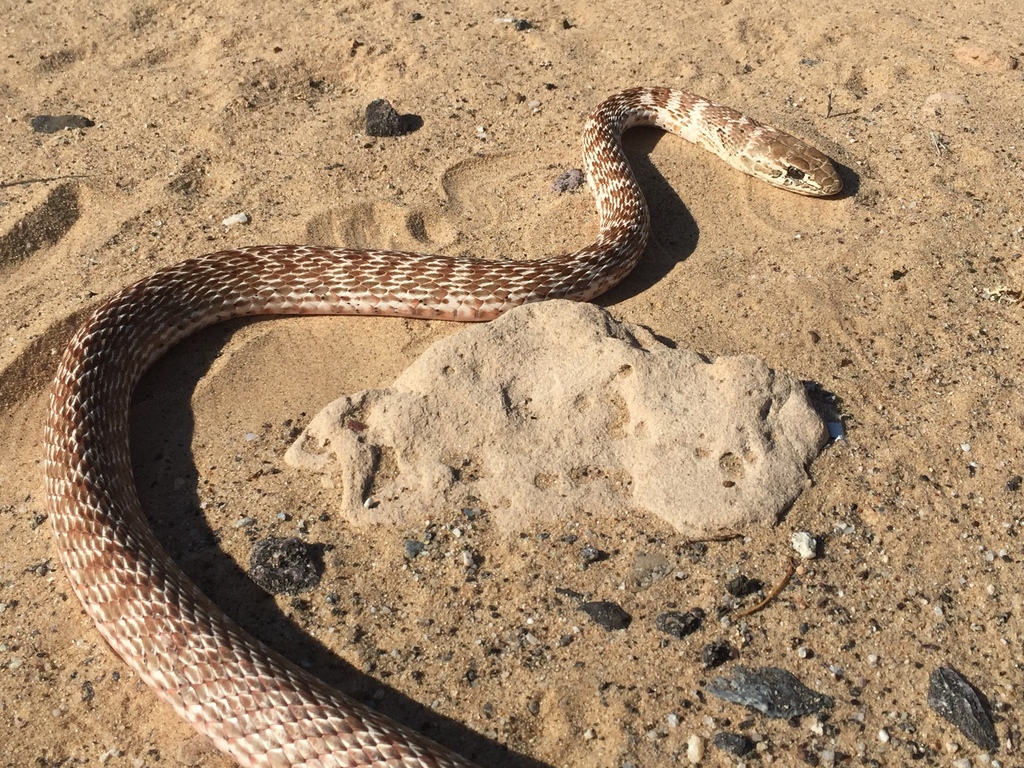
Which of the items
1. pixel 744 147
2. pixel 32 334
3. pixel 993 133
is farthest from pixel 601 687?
pixel 993 133

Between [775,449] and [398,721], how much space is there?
7.00ft

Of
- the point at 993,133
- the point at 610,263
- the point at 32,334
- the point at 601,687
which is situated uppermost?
the point at 993,133

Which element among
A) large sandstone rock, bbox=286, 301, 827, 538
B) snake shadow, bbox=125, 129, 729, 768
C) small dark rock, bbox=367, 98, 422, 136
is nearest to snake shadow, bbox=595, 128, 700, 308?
snake shadow, bbox=125, 129, 729, 768

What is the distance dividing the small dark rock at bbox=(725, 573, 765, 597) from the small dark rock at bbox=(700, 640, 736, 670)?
0.26 m

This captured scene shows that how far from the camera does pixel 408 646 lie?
390 cm

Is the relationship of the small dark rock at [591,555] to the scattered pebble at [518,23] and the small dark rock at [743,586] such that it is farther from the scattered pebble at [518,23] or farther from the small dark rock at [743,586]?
the scattered pebble at [518,23]

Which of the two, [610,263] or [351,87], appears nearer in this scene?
→ [610,263]

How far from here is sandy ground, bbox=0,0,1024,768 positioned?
3.74 m

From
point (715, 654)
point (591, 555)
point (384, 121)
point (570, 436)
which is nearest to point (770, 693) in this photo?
point (715, 654)

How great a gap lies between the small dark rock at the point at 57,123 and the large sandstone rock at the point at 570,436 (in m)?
3.93

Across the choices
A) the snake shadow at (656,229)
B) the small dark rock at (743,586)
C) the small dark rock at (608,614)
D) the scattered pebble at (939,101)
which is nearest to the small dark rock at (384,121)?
the snake shadow at (656,229)

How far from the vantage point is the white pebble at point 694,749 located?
3.49 metres

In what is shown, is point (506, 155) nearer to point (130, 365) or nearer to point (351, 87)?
point (351, 87)

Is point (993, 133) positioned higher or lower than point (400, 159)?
higher
